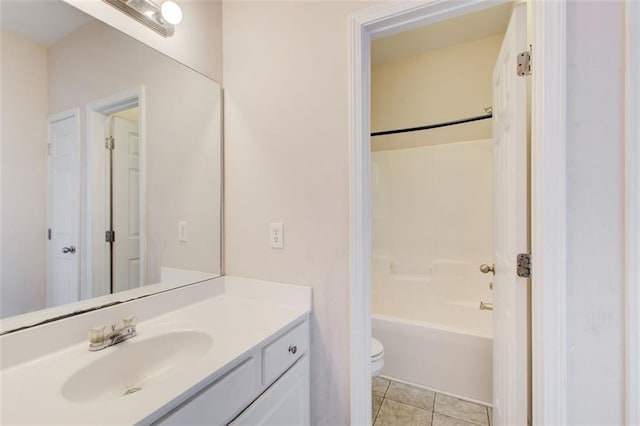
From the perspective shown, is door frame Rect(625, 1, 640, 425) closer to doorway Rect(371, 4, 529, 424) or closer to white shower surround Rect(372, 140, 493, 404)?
doorway Rect(371, 4, 529, 424)

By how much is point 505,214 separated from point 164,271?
1521 millimetres

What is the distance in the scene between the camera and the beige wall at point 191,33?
39.1 inches

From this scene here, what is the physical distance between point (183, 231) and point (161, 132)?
1.52ft

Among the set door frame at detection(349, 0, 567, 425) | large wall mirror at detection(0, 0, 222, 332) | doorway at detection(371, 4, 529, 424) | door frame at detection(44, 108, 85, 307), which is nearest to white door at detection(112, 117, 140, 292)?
large wall mirror at detection(0, 0, 222, 332)

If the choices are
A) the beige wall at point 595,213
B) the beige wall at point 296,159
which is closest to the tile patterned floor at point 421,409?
the beige wall at point 296,159

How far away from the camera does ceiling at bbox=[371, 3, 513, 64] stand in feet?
6.15

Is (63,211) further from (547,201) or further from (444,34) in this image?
(444,34)

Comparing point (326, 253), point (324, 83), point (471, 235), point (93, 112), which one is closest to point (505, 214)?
point (326, 253)

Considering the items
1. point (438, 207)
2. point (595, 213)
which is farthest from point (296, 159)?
point (438, 207)

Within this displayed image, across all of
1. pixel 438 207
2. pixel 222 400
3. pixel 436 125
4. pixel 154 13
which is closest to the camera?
pixel 222 400

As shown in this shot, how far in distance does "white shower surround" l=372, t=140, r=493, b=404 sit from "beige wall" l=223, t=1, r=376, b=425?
981mm

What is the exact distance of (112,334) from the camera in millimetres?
897

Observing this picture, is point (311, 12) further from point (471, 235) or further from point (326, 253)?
point (471, 235)

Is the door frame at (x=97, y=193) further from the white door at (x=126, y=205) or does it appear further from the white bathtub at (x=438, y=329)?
the white bathtub at (x=438, y=329)
